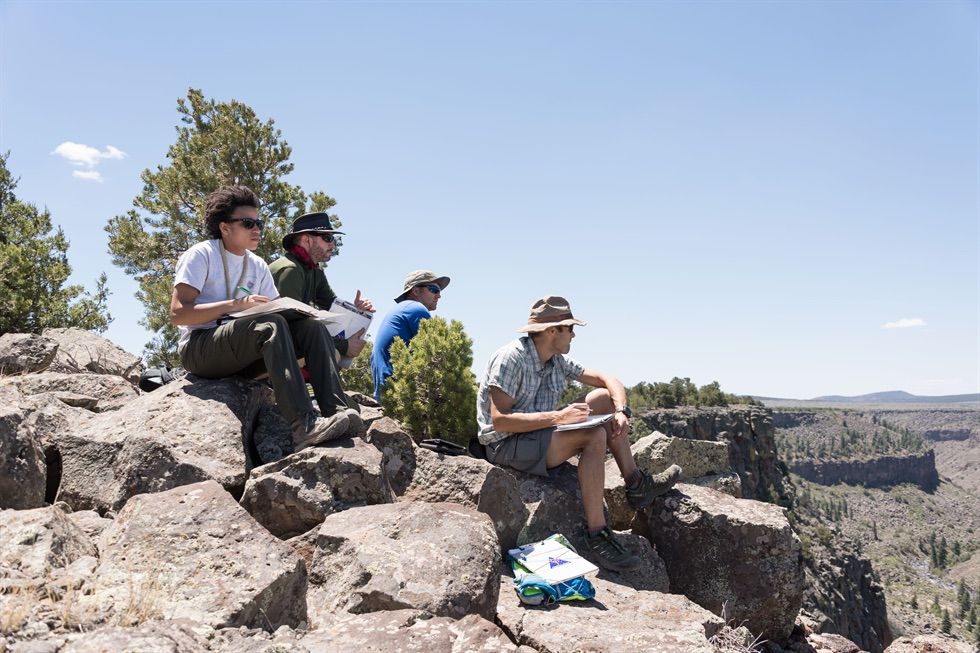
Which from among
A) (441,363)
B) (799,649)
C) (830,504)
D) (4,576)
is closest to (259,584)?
(4,576)

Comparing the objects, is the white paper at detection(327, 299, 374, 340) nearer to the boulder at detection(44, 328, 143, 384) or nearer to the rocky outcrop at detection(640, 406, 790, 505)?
the boulder at detection(44, 328, 143, 384)

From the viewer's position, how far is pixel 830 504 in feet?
579

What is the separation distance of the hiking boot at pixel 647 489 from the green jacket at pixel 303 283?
10.6 feet

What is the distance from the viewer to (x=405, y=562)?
417 cm

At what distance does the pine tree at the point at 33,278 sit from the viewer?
15297 mm

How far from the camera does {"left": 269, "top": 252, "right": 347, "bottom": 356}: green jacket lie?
6.83 meters

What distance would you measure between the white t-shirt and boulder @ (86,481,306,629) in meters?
1.98

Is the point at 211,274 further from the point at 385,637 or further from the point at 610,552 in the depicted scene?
the point at 610,552

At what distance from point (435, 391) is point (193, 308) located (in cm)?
281

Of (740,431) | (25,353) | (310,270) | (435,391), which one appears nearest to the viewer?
(310,270)

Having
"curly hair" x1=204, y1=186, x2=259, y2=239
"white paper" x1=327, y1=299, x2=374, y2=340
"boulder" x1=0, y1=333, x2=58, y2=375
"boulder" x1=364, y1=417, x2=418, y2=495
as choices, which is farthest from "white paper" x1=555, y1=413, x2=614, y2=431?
"boulder" x1=0, y1=333, x2=58, y2=375

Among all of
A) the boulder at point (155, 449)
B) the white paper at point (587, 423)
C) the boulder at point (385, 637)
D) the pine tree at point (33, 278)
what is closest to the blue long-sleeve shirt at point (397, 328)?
the boulder at point (155, 449)

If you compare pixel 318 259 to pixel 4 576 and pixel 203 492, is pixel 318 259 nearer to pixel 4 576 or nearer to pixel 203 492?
pixel 203 492

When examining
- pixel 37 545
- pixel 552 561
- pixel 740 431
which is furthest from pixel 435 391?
pixel 740 431
